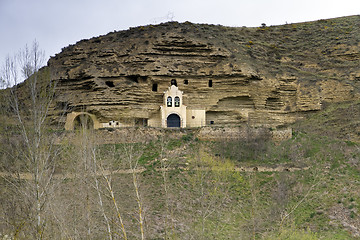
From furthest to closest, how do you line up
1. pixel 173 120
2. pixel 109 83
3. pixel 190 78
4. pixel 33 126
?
pixel 109 83
pixel 190 78
pixel 173 120
pixel 33 126

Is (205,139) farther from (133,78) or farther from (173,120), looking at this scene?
(133,78)

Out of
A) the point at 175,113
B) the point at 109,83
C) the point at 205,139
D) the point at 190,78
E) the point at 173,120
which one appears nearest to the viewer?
the point at 205,139

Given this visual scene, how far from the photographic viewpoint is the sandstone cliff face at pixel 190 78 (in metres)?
39.9

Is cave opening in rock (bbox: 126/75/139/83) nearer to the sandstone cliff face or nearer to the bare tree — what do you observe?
the sandstone cliff face

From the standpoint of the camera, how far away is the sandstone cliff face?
3991cm

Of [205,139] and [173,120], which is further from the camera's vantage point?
[173,120]

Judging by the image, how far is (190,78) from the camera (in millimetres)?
40906

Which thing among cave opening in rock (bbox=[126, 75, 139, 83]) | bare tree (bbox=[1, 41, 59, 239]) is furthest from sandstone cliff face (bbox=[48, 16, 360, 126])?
bare tree (bbox=[1, 41, 59, 239])

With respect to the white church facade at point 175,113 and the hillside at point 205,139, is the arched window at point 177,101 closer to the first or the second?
the white church facade at point 175,113

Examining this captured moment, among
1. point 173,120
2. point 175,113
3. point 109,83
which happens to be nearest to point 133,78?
point 109,83

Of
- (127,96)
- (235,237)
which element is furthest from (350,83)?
(235,237)

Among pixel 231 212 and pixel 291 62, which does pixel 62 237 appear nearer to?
pixel 231 212

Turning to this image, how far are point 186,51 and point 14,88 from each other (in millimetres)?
27445

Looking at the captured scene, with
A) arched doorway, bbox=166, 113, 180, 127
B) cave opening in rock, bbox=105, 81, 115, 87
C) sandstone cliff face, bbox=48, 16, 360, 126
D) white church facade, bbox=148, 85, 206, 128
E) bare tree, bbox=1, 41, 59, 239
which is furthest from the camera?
cave opening in rock, bbox=105, 81, 115, 87
